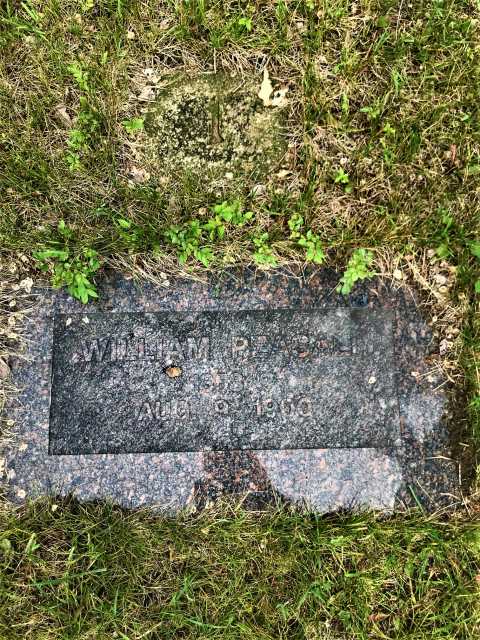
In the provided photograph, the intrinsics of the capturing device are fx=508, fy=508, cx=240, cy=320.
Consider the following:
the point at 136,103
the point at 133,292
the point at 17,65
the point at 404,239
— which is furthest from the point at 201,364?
the point at 17,65

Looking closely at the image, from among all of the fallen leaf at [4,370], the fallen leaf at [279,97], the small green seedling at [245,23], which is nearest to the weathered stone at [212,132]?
the fallen leaf at [279,97]

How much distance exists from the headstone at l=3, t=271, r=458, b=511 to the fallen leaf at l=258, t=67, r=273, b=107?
842 mm

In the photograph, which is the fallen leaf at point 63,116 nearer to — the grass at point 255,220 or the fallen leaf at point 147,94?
the grass at point 255,220

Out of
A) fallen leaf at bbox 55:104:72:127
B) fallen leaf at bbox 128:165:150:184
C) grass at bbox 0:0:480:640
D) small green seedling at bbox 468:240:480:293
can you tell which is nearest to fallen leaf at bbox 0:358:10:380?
grass at bbox 0:0:480:640

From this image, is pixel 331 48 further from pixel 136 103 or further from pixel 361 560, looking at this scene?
pixel 361 560

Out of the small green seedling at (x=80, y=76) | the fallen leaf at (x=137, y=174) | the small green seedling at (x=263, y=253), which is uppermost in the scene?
the small green seedling at (x=80, y=76)

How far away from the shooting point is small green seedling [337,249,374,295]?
224 cm

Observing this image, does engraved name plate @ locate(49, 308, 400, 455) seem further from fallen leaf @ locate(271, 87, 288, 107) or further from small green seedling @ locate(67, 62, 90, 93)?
small green seedling @ locate(67, 62, 90, 93)

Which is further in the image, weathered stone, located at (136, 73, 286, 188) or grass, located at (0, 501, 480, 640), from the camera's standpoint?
weathered stone, located at (136, 73, 286, 188)

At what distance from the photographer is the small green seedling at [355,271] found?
224 cm

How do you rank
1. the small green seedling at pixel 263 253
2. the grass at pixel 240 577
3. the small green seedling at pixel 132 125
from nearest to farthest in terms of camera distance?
the grass at pixel 240 577, the small green seedling at pixel 263 253, the small green seedling at pixel 132 125

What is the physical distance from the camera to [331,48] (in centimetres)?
238

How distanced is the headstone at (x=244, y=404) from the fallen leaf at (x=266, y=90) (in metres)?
0.84

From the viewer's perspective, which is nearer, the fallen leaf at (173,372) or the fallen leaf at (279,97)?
the fallen leaf at (173,372)
